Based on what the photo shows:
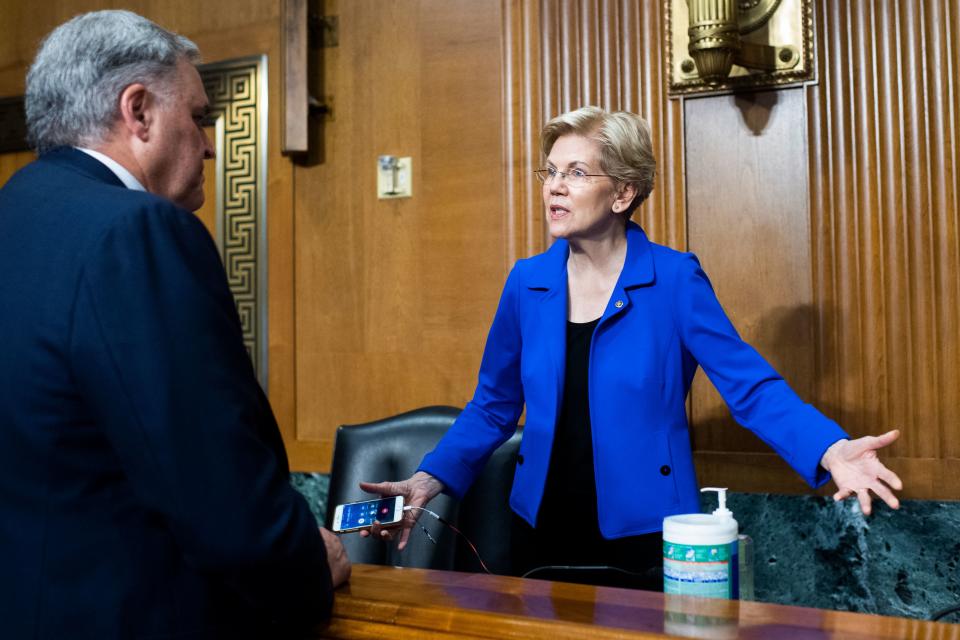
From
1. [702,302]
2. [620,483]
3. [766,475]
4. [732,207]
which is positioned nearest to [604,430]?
[620,483]

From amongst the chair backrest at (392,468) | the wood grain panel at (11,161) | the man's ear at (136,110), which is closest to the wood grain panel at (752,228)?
the chair backrest at (392,468)

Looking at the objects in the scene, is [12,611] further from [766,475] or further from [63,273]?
[766,475]

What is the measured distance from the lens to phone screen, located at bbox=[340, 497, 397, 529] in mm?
1500

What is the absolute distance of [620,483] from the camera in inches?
80.6

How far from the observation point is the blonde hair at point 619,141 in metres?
2.19

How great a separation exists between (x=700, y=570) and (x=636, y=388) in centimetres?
82

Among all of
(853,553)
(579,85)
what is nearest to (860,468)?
(853,553)

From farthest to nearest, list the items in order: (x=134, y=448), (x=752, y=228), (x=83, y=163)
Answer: (x=752, y=228) → (x=83, y=163) → (x=134, y=448)

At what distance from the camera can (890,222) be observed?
2533mm

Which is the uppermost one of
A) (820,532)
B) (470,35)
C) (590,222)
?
(470,35)

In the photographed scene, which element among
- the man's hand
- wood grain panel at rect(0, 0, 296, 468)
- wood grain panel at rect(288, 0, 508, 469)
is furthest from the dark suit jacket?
wood grain panel at rect(0, 0, 296, 468)

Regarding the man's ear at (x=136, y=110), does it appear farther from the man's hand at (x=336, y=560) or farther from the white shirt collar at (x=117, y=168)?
the man's hand at (x=336, y=560)

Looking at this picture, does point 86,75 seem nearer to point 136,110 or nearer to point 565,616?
point 136,110

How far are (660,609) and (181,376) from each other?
0.56m
